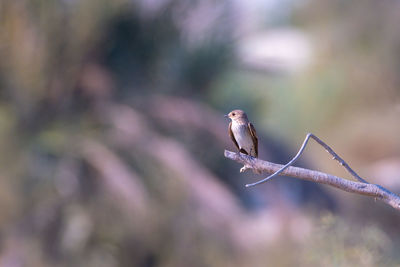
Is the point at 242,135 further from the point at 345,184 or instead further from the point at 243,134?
the point at 345,184

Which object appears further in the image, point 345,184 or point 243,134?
point 243,134

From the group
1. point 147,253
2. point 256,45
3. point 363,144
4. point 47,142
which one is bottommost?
point 147,253

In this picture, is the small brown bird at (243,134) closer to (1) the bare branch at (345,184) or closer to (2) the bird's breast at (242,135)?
(2) the bird's breast at (242,135)

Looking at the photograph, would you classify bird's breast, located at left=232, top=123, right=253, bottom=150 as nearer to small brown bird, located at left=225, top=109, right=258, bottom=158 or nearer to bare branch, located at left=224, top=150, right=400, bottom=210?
small brown bird, located at left=225, top=109, right=258, bottom=158

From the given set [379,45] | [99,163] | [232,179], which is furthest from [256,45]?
[99,163]

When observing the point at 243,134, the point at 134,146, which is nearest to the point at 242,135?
the point at 243,134

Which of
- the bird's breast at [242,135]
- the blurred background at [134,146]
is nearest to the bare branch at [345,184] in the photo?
the bird's breast at [242,135]

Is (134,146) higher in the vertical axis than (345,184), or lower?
higher

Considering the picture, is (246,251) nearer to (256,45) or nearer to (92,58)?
(92,58)
